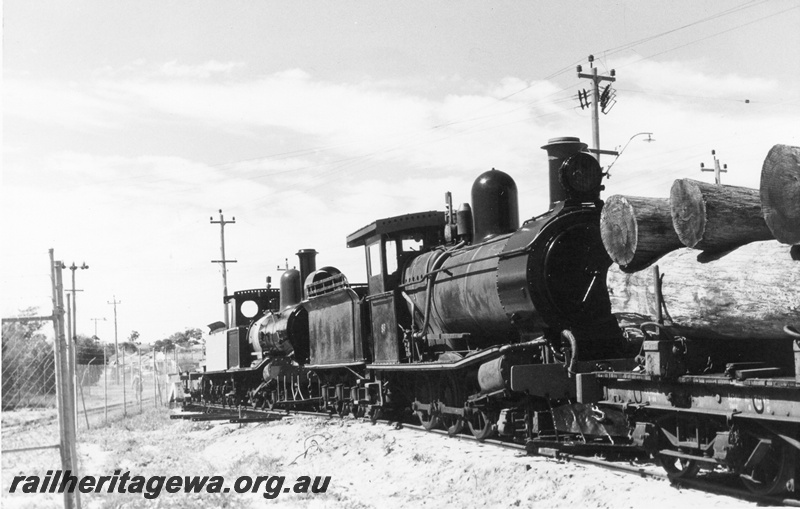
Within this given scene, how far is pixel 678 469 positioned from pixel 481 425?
419 cm

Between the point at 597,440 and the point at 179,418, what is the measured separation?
15.5m

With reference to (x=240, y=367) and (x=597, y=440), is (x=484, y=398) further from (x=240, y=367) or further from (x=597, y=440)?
(x=240, y=367)

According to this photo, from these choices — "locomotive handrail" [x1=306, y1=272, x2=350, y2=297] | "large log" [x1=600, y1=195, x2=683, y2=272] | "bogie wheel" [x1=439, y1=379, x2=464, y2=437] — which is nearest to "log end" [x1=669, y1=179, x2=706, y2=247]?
"large log" [x1=600, y1=195, x2=683, y2=272]

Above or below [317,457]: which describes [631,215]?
above

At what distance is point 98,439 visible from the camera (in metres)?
18.5

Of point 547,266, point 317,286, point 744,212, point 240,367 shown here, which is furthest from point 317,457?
point 240,367

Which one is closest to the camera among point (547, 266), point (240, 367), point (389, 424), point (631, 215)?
point (631, 215)

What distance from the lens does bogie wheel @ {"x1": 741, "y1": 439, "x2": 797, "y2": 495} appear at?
628cm

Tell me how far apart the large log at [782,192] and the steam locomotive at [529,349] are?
83 centimetres

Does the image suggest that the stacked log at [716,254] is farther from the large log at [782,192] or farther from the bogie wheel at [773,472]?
the bogie wheel at [773,472]

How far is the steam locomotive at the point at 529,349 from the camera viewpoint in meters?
6.79

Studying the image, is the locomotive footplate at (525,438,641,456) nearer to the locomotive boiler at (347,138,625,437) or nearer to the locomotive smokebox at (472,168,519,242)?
the locomotive boiler at (347,138,625,437)

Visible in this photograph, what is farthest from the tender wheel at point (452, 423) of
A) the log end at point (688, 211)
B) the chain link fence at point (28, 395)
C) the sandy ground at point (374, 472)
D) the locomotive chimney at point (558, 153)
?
the log end at point (688, 211)

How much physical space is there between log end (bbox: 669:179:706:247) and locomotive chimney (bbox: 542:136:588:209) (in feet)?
10.7
